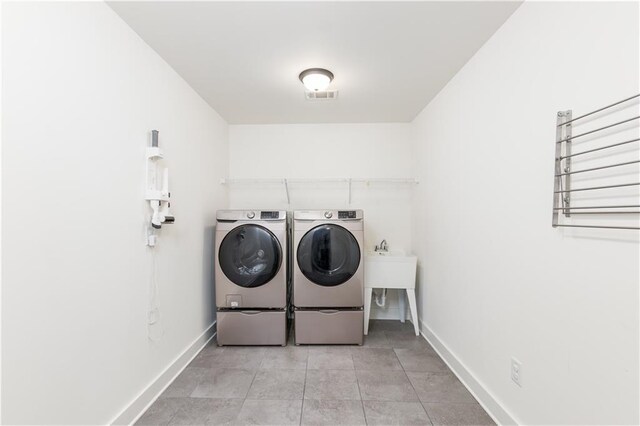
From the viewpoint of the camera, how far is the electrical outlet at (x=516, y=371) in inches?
59.8

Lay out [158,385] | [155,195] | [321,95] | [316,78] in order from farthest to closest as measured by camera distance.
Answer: [321,95], [316,78], [158,385], [155,195]

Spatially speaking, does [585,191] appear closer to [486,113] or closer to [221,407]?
[486,113]

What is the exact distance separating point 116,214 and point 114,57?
824mm

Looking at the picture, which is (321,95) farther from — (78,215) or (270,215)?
(78,215)

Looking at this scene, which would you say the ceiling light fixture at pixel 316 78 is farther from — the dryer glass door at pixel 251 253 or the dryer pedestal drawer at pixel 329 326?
the dryer pedestal drawer at pixel 329 326

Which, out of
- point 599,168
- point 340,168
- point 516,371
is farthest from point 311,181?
point 599,168

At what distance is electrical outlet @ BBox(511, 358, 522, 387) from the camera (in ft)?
4.98

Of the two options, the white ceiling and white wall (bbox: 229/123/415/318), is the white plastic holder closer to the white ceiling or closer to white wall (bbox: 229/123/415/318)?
the white ceiling

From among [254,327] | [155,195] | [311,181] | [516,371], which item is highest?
[311,181]

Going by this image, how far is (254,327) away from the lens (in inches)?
105

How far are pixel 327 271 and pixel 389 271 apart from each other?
0.69 m

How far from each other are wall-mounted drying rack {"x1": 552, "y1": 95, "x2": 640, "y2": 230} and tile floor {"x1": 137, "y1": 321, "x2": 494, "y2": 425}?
4.36 feet

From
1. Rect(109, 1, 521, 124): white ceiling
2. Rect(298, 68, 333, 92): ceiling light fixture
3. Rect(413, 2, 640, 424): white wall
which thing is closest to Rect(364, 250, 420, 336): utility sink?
Rect(413, 2, 640, 424): white wall

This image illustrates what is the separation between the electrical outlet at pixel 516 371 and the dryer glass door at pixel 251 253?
180cm
